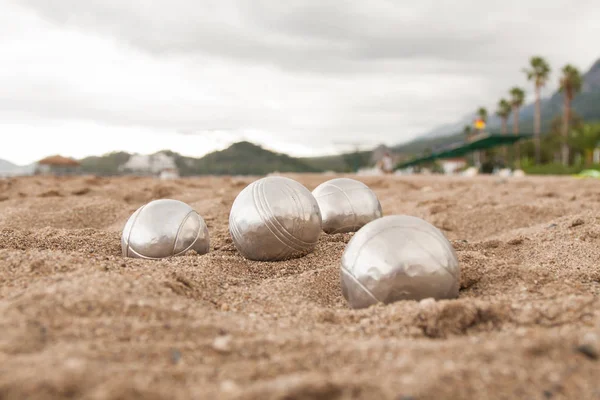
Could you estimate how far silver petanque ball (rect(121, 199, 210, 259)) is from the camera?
5391 mm

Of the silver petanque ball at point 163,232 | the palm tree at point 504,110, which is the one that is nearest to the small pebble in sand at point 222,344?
the silver petanque ball at point 163,232

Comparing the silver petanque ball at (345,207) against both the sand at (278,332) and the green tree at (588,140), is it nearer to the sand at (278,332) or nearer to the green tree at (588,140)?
the sand at (278,332)

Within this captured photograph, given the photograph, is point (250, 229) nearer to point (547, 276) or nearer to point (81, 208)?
point (547, 276)

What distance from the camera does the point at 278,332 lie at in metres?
3.13

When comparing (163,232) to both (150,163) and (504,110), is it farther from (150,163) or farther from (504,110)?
(504,110)

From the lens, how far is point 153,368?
244 centimetres

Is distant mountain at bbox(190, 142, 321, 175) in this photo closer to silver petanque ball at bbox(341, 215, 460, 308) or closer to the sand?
the sand

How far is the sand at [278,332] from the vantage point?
225cm

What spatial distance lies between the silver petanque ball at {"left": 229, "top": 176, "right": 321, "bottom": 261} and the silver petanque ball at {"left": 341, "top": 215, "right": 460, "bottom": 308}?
1455 mm

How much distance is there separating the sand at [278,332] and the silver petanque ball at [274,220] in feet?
0.56

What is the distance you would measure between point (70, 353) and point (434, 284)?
96.2 inches

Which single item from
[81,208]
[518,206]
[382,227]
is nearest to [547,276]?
[382,227]

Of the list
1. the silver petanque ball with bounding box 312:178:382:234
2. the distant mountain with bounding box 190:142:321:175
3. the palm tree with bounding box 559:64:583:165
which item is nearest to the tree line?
the palm tree with bounding box 559:64:583:165

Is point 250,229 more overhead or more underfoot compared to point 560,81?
more underfoot
